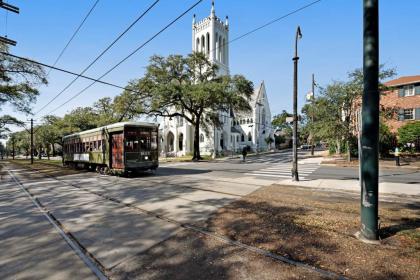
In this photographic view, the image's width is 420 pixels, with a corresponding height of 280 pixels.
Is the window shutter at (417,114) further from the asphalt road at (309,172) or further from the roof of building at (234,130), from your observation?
the roof of building at (234,130)

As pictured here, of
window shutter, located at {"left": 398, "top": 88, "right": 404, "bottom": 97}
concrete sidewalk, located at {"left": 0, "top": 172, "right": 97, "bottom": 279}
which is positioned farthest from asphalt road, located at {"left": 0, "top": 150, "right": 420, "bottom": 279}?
window shutter, located at {"left": 398, "top": 88, "right": 404, "bottom": 97}

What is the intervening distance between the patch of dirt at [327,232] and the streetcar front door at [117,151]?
32.5ft

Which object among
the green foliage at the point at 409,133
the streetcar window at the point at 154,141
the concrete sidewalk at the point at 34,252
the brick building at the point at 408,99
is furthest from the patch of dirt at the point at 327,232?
the brick building at the point at 408,99

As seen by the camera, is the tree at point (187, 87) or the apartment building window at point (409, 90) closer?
the tree at point (187, 87)

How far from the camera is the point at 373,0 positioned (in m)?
4.74

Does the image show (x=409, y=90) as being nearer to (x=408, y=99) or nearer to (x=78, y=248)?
(x=408, y=99)

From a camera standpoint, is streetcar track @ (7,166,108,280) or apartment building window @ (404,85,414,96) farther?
apartment building window @ (404,85,414,96)

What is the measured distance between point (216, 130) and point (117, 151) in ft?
120

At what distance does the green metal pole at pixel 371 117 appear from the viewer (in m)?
4.75

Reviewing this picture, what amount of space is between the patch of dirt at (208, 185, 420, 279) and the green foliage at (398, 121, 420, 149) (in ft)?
88.1

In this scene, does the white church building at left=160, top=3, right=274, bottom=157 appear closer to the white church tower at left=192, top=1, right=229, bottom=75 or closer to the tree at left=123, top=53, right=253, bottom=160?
the white church tower at left=192, top=1, right=229, bottom=75

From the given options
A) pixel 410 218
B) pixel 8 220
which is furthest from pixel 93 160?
pixel 410 218

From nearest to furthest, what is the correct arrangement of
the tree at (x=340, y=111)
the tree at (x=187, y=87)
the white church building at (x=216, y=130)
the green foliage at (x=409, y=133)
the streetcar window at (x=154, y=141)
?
1. the streetcar window at (x=154, y=141)
2. the tree at (x=340, y=111)
3. the green foliage at (x=409, y=133)
4. the tree at (x=187, y=87)
5. the white church building at (x=216, y=130)

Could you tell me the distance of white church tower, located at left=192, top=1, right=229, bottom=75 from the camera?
5738 cm
